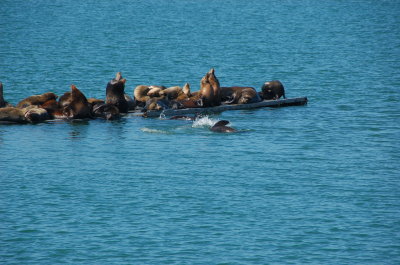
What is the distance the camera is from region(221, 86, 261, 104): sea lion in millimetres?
32531

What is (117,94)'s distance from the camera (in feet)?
99.7

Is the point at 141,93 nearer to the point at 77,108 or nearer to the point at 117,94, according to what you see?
the point at 117,94

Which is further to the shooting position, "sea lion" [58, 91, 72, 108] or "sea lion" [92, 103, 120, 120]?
"sea lion" [92, 103, 120, 120]

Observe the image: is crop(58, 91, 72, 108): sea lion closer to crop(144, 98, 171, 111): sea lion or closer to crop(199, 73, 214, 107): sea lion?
crop(144, 98, 171, 111): sea lion

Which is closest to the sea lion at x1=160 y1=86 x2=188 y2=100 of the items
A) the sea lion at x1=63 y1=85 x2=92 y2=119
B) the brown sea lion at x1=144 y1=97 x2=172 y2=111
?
the brown sea lion at x1=144 y1=97 x2=172 y2=111

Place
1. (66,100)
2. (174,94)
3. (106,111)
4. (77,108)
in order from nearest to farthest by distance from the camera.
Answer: (77,108), (66,100), (106,111), (174,94)

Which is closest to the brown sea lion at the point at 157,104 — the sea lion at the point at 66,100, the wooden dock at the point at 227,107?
the wooden dock at the point at 227,107

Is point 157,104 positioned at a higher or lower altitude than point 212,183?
higher

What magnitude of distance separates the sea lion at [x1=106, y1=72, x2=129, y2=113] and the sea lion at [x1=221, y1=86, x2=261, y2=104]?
4.11m

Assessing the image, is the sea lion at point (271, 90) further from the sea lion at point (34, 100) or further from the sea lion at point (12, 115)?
the sea lion at point (12, 115)

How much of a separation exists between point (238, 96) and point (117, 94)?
476 centimetres

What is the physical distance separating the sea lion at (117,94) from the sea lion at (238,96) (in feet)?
13.5

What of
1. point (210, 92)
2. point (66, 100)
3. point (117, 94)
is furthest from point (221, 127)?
point (66, 100)

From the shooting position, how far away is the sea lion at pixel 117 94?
99.0 ft
